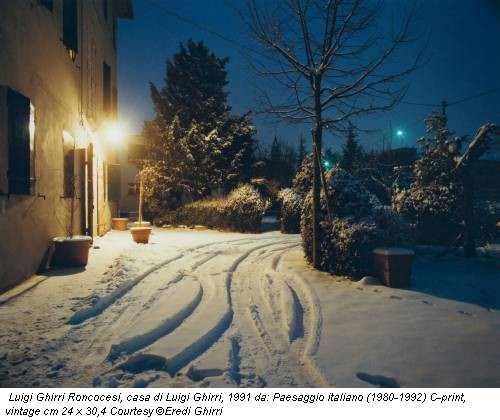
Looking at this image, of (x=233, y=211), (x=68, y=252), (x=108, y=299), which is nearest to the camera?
(x=108, y=299)

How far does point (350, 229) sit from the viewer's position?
596 cm

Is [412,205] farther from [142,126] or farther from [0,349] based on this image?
[142,126]

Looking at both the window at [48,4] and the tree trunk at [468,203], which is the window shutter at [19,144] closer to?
the window at [48,4]

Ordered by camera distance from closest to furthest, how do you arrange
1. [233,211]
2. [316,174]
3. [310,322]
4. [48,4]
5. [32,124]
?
[310,322] → [32,124] → [48,4] → [316,174] → [233,211]

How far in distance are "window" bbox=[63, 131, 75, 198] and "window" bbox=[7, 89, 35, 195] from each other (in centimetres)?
258

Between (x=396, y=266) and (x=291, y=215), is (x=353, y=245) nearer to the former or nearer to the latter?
(x=396, y=266)

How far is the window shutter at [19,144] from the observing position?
4.97 meters

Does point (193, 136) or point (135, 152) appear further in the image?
point (135, 152)

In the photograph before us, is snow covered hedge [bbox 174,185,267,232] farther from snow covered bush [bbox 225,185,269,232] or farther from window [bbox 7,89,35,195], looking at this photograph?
window [bbox 7,89,35,195]

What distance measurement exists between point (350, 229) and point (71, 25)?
7.93m

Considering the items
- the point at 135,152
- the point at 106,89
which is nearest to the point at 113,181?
the point at 106,89

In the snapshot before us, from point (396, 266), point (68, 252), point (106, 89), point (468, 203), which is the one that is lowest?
point (396, 266)

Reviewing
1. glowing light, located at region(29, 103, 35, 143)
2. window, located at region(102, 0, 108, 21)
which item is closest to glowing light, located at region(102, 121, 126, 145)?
window, located at region(102, 0, 108, 21)
